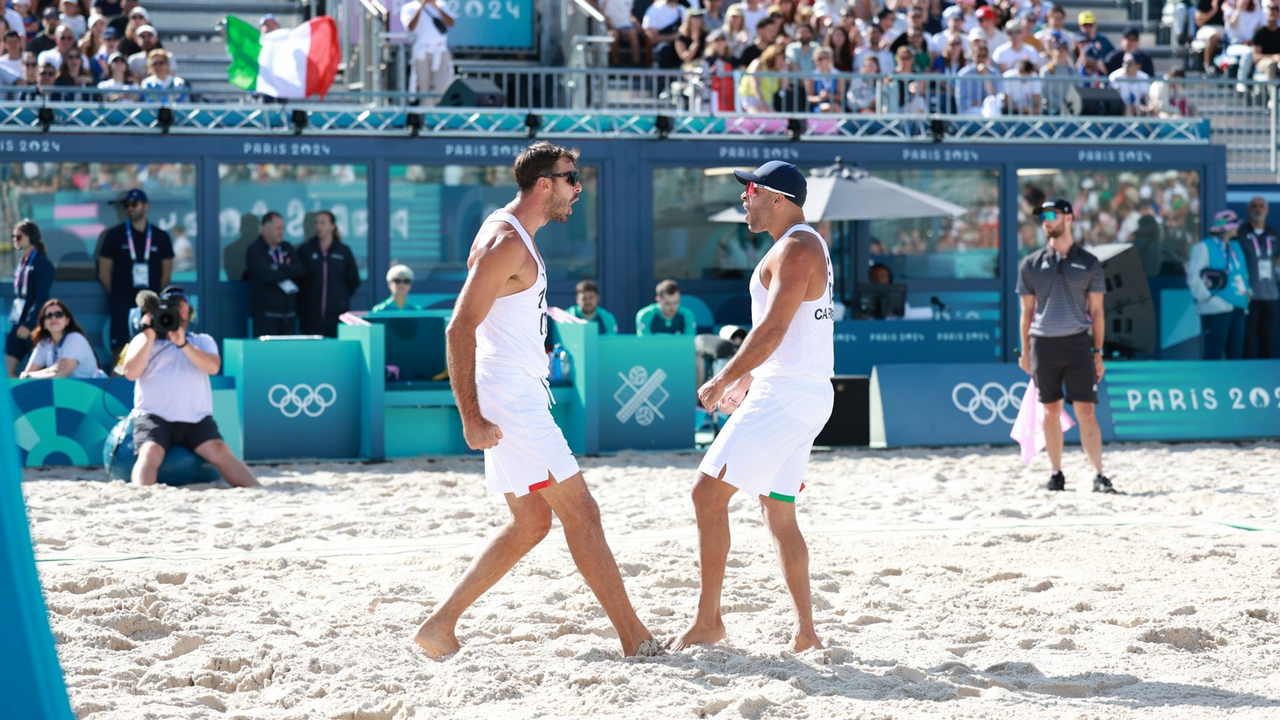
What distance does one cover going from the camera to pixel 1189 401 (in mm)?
11789

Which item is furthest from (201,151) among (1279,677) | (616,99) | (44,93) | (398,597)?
(1279,677)

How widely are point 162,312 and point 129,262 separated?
161 inches

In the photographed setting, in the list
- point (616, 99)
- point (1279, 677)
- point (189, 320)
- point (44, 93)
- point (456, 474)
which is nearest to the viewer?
point (1279, 677)

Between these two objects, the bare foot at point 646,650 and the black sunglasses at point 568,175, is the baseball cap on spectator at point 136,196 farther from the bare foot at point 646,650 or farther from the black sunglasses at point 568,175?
the bare foot at point 646,650

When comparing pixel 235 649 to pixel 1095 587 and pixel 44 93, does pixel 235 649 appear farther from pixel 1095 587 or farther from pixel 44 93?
pixel 44 93

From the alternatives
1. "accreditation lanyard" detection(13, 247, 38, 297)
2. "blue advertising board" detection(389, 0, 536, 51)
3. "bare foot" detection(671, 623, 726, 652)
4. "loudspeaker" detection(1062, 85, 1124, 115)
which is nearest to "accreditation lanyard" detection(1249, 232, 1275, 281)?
"loudspeaker" detection(1062, 85, 1124, 115)

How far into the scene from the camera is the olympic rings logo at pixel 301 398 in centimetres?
1049

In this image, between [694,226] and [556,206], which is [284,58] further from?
[556,206]

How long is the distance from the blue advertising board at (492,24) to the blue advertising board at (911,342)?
5.33 metres

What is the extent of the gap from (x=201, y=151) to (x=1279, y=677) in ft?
34.8

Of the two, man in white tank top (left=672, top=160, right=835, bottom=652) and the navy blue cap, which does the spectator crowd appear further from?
man in white tank top (left=672, top=160, right=835, bottom=652)

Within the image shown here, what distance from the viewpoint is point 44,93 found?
12.2 m

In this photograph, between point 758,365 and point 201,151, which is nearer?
point 758,365

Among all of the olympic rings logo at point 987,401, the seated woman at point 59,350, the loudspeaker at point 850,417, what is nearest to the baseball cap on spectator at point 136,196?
the seated woman at point 59,350
